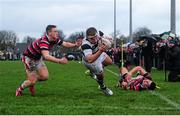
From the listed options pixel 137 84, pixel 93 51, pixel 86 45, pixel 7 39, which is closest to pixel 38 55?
pixel 86 45

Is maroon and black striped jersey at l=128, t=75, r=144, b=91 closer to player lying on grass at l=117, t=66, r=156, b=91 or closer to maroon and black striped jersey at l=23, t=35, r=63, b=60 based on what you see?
player lying on grass at l=117, t=66, r=156, b=91

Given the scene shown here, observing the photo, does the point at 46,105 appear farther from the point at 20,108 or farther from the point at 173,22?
the point at 173,22

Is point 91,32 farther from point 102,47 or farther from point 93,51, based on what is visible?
point 102,47

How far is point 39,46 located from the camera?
39.1 ft

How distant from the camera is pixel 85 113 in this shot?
8.54 metres

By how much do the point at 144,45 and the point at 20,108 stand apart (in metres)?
13.6

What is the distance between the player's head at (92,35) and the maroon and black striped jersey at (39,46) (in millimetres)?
823

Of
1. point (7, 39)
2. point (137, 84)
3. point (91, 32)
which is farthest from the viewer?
point (7, 39)

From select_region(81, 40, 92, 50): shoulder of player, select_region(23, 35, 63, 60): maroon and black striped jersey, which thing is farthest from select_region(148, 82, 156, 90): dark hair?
select_region(23, 35, 63, 60): maroon and black striped jersey

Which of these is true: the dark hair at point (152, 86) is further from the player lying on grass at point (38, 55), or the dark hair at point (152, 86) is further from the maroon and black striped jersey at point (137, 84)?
the player lying on grass at point (38, 55)

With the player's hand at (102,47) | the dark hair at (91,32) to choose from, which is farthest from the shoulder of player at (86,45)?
the player's hand at (102,47)

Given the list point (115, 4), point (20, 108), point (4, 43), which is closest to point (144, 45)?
point (20, 108)

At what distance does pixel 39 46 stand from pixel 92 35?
1.26 m

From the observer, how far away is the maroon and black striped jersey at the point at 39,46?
11680 mm
